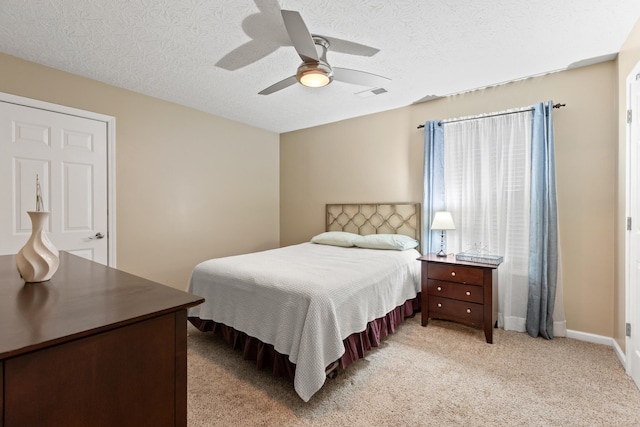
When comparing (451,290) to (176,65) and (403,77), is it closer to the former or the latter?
(403,77)

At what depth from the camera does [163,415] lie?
854 millimetres

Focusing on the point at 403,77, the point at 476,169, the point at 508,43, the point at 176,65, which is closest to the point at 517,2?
the point at 508,43

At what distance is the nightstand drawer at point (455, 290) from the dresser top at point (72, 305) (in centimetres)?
261

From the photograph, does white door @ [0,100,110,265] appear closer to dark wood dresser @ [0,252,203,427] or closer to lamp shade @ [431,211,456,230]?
dark wood dresser @ [0,252,203,427]

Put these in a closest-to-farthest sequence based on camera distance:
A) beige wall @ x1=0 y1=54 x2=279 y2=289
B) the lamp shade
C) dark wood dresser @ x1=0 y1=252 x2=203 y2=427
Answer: dark wood dresser @ x1=0 y1=252 x2=203 y2=427 → beige wall @ x1=0 y1=54 x2=279 y2=289 → the lamp shade

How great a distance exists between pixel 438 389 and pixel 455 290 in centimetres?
109

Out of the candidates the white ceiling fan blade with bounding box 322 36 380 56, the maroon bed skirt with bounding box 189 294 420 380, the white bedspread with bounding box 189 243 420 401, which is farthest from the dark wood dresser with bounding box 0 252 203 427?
the white ceiling fan blade with bounding box 322 36 380 56

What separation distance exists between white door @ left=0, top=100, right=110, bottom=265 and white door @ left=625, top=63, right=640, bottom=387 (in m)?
4.56

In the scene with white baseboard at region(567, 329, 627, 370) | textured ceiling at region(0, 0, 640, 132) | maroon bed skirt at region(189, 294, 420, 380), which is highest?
textured ceiling at region(0, 0, 640, 132)

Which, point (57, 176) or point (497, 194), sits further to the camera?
point (497, 194)

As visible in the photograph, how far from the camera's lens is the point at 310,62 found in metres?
1.98

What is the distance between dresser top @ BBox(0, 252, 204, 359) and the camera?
0.69 metres

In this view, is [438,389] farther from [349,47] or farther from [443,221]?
[349,47]

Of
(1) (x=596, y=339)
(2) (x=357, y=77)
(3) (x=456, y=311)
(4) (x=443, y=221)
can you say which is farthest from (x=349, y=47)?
(1) (x=596, y=339)
